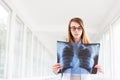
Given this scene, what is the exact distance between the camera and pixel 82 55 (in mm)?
Answer: 1073

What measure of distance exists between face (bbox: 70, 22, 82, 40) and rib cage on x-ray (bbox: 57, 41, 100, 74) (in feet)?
0.16

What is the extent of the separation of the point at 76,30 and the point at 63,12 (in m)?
4.36

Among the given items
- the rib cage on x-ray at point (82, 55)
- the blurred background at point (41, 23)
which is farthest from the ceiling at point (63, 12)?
the rib cage on x-ray at point (82, 55)

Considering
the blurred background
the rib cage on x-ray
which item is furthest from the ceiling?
the rib cage on x-ray

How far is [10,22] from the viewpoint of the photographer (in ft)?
13.5

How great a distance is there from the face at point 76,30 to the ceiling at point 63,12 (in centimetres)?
263

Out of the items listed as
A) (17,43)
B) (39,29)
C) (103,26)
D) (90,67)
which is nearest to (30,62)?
(39,29)

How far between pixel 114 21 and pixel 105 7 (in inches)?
17.8

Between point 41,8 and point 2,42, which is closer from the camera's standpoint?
point 2,42

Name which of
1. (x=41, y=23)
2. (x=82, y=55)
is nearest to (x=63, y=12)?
(x=41, y=23)

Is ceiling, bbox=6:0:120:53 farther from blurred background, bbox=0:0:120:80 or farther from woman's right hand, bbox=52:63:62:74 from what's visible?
woman's right hand, bbox=52:63:62:74

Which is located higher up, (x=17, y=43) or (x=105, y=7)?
(x=105, y=7)

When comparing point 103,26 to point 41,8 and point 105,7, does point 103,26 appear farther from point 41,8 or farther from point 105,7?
point 41,8

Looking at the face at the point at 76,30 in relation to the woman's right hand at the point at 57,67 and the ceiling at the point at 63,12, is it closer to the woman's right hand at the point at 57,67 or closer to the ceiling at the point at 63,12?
the woman's right hand at the point at 57,67
